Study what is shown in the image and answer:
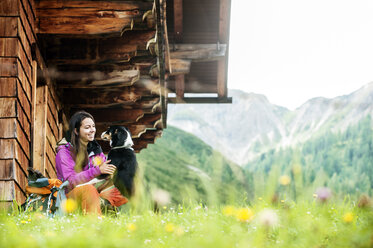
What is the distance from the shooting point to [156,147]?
70188 mm

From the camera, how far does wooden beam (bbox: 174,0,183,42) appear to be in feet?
34.4

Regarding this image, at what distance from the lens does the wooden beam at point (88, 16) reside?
6.55m

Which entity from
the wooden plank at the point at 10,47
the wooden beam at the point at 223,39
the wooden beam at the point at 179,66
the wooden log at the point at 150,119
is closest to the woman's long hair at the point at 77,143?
the wooden plank at the point at 10,47

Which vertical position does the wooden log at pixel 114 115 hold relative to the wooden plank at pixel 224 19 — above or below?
below

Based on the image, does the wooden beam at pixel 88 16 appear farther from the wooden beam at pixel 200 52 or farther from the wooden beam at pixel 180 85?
the wooden beam at pixel 180 85

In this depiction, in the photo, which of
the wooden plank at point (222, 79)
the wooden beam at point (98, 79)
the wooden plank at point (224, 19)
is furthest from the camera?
the wooden plank at point (222, 79)

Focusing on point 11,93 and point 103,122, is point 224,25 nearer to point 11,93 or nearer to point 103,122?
point 103,122

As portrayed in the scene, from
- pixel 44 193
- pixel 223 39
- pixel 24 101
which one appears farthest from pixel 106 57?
pixel 223 39

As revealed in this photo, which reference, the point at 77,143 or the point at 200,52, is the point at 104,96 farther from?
the point at 77,143

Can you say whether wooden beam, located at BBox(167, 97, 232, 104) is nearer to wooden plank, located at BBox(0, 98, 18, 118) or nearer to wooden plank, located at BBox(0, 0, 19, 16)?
wooden plank, located at BBox(0, 0, 19, 16)

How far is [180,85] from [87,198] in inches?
283

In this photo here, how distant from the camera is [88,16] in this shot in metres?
6.64

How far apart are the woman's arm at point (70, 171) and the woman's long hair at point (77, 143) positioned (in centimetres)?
7

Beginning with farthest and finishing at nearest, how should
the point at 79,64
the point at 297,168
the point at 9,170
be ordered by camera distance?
the point at 79,64, the point at 9,170, the point at 297,168
